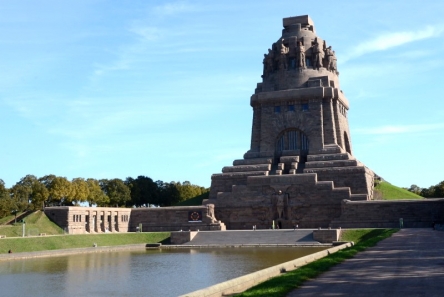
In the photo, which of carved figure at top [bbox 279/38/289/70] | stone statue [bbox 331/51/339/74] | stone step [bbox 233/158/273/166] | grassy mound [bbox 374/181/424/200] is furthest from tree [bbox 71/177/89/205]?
grassy mound [bbox 374/181/424/200]

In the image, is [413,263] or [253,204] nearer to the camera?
[413,263]

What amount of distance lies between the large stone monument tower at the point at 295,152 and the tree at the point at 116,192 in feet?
70.2

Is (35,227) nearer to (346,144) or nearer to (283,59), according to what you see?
(283,59)

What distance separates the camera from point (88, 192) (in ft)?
205

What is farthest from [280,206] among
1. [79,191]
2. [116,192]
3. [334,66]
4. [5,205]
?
[116,192]

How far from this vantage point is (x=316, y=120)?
5356cm

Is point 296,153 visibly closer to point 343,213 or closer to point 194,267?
point 343,213

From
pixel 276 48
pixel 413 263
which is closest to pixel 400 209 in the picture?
pixel 276 48

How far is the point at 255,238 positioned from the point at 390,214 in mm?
11696

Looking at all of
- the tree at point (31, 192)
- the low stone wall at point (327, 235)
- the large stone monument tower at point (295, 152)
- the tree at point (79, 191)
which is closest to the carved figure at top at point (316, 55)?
the large stone monument tower at point (295, 152)

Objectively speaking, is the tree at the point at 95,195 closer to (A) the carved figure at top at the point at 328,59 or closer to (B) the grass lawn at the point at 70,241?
(B) the grass lawn at the point at 70,241

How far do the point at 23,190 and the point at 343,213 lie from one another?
3256 centimetres

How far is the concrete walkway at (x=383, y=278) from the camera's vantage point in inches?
423

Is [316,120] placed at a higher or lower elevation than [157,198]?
higher
